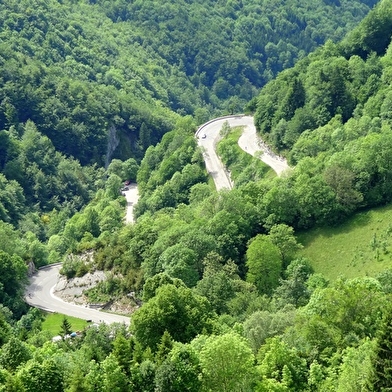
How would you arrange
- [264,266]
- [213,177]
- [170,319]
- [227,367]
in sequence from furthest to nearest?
[213,177] < [264,266] < [170,319] < [227,367]

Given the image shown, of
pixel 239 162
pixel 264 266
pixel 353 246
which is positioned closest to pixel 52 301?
pixel 264 266

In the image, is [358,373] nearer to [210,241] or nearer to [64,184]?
[210,241]

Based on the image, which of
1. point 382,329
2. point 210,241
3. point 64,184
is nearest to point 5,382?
point 382,329

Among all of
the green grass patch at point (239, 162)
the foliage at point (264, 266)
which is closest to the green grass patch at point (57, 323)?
the foliage at point (264, 266)

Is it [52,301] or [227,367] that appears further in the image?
[52,301]

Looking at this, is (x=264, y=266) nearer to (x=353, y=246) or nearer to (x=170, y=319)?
(x=353, y=246)
